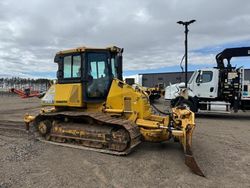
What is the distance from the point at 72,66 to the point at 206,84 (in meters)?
10.0

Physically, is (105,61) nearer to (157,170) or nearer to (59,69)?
(59,69)

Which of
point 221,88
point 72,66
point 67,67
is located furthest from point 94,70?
point 221,88

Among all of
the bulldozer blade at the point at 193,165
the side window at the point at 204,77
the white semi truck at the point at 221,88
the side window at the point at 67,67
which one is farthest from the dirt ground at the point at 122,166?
the side window at the point at 204,77

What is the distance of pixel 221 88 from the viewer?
651 inches

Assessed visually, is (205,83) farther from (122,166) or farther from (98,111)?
(122,166)

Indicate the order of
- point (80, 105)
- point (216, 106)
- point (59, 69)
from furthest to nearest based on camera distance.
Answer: point (216, 106) < point (59, 69) < point (80, 105)

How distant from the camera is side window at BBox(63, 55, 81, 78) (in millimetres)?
8791

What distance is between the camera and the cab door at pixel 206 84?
16.6m

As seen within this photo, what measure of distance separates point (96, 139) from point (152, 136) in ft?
5.00

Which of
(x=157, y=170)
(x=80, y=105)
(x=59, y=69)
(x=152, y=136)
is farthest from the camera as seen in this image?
(x=59, y=69)

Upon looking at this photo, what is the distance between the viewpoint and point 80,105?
868cm

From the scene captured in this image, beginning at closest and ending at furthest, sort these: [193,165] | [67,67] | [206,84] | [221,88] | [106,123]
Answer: [193,165] < [106,123] < [67,67] < [221,88] < [206,84]

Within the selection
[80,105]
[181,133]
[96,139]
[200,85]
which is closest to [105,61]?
[80,105]

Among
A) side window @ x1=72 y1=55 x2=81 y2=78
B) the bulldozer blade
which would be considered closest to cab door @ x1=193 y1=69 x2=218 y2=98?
side window @ x1=72 y1=55 x2=81 y2=78
